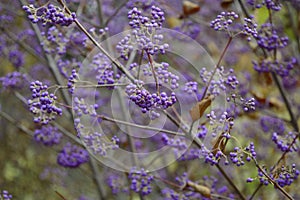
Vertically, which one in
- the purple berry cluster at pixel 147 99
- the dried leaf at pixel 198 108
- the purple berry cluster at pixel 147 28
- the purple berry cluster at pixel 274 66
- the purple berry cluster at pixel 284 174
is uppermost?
the purple berry cluster at pixel 274 66

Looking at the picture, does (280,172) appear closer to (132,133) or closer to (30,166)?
(132,133)

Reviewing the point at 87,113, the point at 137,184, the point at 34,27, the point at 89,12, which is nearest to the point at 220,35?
the point at 89,12

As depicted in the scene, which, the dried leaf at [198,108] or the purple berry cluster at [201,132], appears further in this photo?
the purple berry cluster at [201,132]

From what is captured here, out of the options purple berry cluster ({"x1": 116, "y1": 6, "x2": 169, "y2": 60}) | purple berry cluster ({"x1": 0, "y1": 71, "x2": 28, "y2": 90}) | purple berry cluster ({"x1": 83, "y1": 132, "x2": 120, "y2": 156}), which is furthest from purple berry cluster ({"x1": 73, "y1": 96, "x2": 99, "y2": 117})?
purple berry cluster ({"x1": 0, "y1": 71, "x2": 28, "y2": 90})

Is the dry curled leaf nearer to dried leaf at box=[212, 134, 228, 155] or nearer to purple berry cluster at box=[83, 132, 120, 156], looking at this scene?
purple berry cluster at box=[83, 132, 120, 156]

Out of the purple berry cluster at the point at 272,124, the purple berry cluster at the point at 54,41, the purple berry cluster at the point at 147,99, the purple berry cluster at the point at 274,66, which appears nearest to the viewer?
the purple berry cluster at the point at 147,99

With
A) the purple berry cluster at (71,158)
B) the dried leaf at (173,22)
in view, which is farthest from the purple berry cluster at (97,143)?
the dried leaf at (173,22)

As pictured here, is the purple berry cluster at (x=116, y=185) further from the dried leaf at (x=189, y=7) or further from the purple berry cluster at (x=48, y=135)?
the dried leaf at (x=189, y=7)

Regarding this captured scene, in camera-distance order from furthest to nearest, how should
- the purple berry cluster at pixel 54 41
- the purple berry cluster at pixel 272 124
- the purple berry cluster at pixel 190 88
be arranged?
the purple berry cluster at pixel 272 124, the purple berry cluster at pixel 54 41, the purple berry cluster at pixel 190 88
